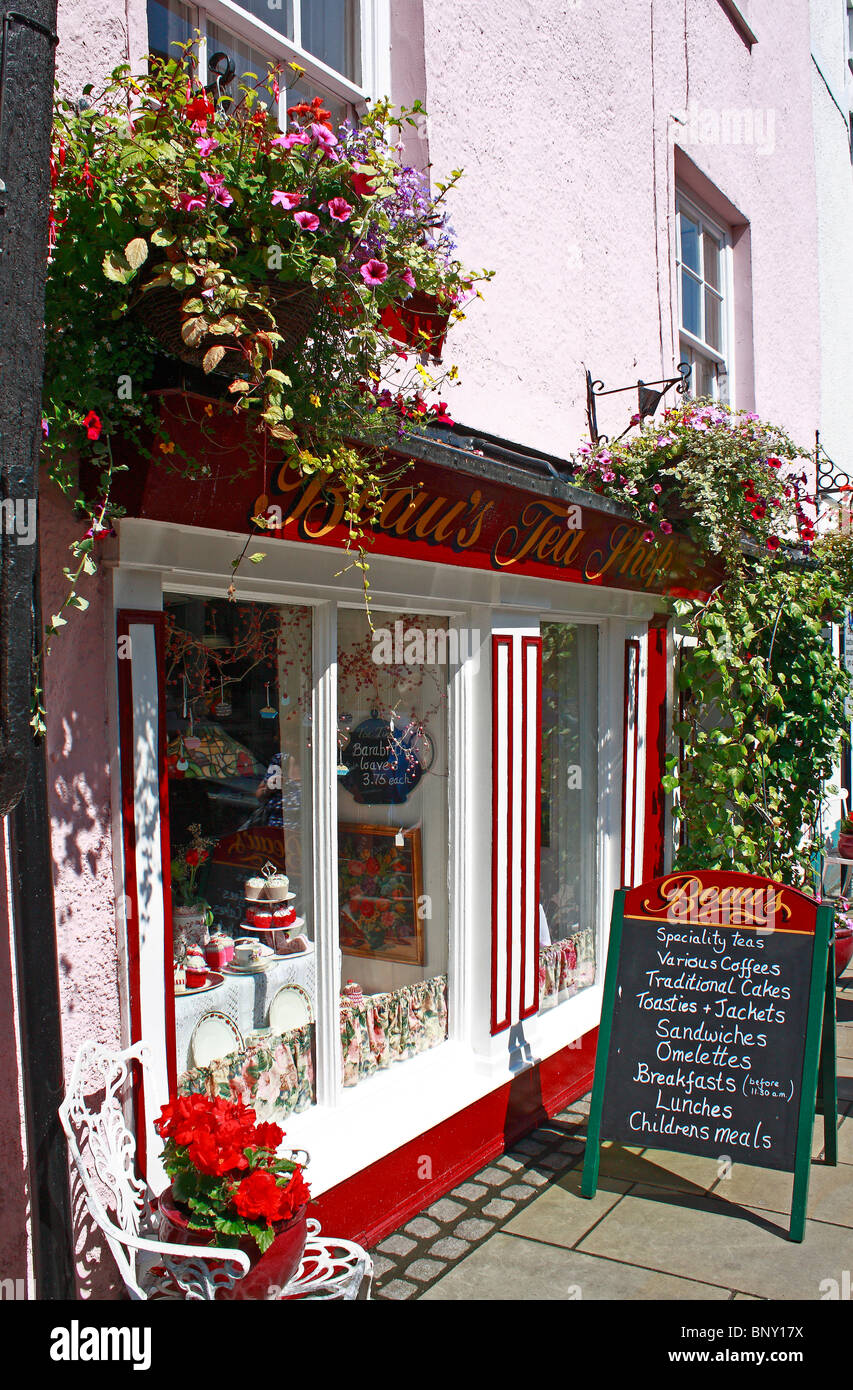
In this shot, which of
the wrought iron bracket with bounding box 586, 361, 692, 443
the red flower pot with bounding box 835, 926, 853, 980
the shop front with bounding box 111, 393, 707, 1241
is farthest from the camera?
the red flower pot with bounding box 835, 926, 853, 980

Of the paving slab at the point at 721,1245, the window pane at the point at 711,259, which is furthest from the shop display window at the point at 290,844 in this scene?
the window pane at the point at 711,259

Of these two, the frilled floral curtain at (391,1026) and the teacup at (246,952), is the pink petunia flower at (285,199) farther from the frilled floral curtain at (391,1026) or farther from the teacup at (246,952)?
the frilled floral curtain at (391,1026)

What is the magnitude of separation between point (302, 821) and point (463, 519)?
1341 millimetres

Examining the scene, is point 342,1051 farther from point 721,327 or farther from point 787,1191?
point 721,327

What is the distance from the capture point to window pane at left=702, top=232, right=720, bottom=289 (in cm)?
785

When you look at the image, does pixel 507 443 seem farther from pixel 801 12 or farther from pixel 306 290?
pixel 801 12

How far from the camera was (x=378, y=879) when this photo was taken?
4.71 metres

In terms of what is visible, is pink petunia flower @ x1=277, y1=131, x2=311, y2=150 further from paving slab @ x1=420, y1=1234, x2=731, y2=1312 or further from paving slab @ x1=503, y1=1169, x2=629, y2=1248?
paving slab @ x1=503, y1=1169, x2=629, y2=1248

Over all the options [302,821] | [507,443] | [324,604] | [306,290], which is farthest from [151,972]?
[507,443]

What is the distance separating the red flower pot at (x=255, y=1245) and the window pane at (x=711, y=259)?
708cm

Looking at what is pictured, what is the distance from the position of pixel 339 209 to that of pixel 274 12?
1.81m

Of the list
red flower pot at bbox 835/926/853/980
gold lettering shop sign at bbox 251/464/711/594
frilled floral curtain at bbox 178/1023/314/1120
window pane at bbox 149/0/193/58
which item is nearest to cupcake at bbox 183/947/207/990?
frilled floral curtain at bbox 178/1023/314/1120

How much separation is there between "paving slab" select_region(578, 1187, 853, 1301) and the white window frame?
529cm

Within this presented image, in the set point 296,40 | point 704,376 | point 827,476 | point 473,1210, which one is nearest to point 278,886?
point 473,1210
